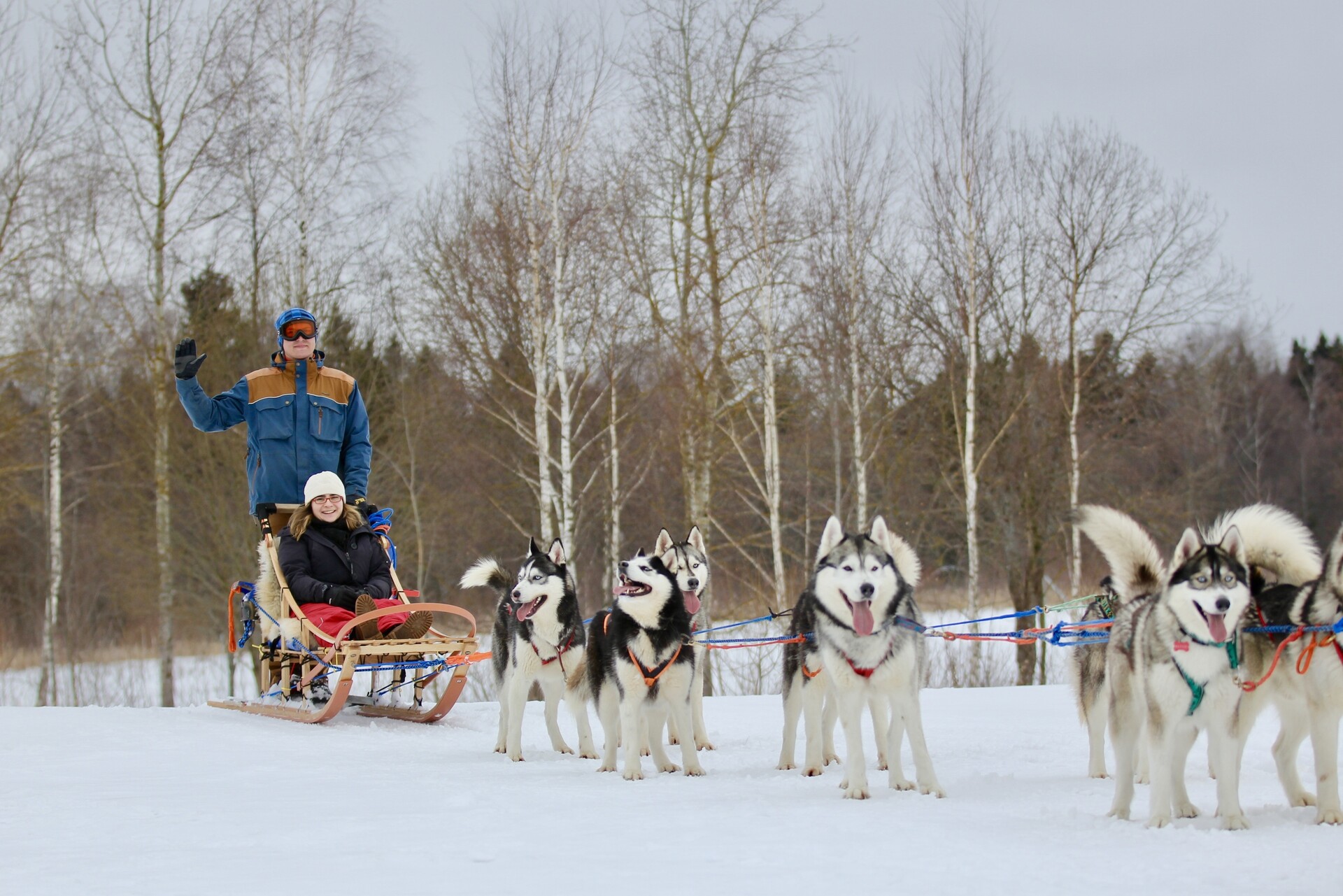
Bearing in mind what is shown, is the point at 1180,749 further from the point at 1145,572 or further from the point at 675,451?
the point at 675,451

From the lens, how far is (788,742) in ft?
17.2

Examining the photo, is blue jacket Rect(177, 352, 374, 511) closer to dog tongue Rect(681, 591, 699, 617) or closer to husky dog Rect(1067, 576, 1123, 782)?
dog tongue Rect(681, 591, 699, 617)

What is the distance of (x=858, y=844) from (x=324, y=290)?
1269 centimetres

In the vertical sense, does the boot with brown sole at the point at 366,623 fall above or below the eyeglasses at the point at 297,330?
below

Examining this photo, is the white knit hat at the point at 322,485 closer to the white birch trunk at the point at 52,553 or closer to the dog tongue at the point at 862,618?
the dog tongue at the point at 862,618

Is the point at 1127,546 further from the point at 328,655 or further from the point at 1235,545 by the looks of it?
the point at 328,655

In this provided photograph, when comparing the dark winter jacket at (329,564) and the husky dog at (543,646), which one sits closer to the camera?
the husky dog at (543,646)

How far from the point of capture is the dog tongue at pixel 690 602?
5.31 m

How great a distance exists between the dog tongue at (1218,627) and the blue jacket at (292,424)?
5118 mm

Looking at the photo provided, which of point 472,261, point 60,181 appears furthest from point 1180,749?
point 60,181

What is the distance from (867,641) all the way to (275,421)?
4260mm

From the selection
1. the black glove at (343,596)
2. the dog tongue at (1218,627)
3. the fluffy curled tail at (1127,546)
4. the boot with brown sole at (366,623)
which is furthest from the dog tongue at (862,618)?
the black glove at (343,596)

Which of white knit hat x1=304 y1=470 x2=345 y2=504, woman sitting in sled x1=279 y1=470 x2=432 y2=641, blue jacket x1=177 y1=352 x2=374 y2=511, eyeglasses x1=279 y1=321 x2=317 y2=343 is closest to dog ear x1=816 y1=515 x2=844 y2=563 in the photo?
woman sitting in sled x1=279 y1=470 x2=432 y2=641

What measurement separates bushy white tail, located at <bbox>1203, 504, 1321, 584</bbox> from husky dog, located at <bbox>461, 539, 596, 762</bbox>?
10.1 feet
